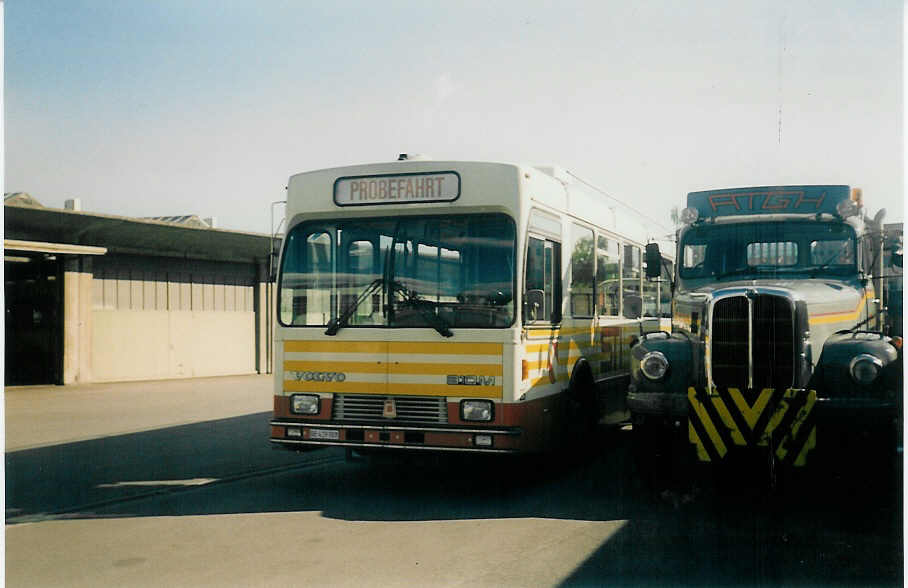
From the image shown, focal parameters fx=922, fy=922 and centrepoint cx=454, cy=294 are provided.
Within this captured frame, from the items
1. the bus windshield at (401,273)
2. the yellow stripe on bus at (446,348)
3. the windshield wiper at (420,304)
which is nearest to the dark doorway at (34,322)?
the bus windshield at (401,273)

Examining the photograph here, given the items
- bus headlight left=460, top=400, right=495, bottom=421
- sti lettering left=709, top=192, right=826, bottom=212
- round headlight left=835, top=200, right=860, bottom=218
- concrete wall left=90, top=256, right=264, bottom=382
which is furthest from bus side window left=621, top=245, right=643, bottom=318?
concrete wall left=90, top=256, right=264, bottom=382

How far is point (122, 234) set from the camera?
24.2 meters

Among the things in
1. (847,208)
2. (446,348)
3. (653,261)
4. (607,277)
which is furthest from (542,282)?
(847,208)

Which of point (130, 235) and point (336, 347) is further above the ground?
point (130, 235)

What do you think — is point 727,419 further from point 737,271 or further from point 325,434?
point 325,434

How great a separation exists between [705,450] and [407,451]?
273 cm

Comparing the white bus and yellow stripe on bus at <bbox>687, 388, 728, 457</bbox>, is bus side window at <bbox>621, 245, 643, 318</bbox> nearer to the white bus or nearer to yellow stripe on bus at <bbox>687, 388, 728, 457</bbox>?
the white bus

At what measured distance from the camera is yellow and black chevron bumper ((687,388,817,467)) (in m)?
7.88

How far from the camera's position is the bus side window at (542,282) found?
8859 mm

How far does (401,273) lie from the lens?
894 centimetres

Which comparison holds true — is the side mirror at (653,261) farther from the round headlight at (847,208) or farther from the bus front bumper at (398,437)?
the bus front bumper at (398,437)

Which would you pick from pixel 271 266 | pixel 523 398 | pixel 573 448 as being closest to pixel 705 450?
pixel 523 398

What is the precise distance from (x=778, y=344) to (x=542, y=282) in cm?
232

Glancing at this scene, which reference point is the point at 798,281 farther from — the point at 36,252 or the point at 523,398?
the point at 36,252
